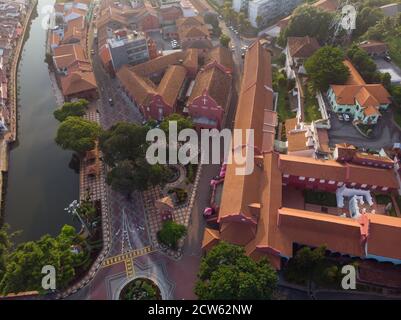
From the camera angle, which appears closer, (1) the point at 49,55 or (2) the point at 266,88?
(2) the point at 266,88

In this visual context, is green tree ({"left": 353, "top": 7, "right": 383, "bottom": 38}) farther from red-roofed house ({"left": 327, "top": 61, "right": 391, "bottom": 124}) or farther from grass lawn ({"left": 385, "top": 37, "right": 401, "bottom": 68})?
red-roofed house ({"left": 327, "top": 61, "right": 391, "bottom": 124})

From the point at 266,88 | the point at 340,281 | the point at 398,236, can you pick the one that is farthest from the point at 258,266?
the point at 266,88

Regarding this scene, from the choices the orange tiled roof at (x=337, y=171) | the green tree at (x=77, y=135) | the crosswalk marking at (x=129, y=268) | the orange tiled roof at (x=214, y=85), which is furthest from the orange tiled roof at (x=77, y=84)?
the orange tiled roof at (x=337, y=171)

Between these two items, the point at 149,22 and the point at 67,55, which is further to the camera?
the point at 149,22

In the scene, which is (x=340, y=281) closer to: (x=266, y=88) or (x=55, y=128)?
(x=266, y=88)

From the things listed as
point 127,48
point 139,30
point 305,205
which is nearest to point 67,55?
point 127,48

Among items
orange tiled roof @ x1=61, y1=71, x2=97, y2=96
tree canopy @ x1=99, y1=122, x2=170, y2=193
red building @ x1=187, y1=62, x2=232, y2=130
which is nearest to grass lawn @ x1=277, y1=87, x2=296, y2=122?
red building @ x1=187, y1=62, x2=232, y2=130

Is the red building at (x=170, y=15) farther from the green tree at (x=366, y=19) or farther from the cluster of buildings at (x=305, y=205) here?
the cluster of buildings at (x=305, y=205)

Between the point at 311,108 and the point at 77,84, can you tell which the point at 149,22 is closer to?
the point at 77,84
